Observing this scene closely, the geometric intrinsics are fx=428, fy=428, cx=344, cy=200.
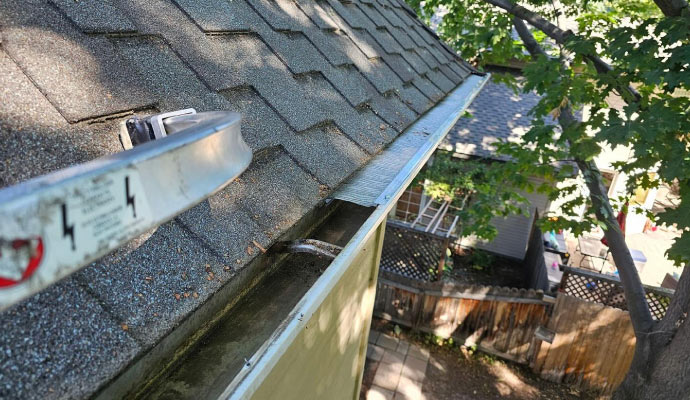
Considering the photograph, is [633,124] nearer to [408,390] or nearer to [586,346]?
[586,346]

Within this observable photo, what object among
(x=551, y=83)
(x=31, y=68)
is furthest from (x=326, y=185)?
(x=551, y=83)

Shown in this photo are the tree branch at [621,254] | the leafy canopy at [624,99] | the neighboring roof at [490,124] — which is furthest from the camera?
the neighboring roof at [490,124]

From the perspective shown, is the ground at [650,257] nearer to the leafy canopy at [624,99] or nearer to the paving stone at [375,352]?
the leafy canopy at [624,99]

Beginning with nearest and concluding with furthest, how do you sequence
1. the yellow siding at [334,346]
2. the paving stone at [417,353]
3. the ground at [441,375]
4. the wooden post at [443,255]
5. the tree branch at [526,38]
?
1. the yellow siding at [334,346]
2. the ground at [441,375]
3. the tree branch at [526,38]
4. the paving stone at [417,353]
5. the wooden post at [443,255]

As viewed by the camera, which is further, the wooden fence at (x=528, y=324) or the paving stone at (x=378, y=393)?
the wooden fence at (x=528, y=324)

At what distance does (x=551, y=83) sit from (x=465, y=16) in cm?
383

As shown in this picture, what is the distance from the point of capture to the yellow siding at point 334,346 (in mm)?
2013

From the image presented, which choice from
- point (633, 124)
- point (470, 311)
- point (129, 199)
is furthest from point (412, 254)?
point (129, 199)

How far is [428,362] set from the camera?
7.79 metres

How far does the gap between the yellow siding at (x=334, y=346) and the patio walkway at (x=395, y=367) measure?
3211 millimetres

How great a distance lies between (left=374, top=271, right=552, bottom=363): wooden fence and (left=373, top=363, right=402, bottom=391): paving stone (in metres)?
1.16

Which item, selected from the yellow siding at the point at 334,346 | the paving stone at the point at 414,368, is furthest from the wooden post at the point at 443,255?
the yellow siding at the point at 334,346

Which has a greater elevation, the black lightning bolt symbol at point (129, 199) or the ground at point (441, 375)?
the black lightning bolt symbol at point (129, 199)

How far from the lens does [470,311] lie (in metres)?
7.98
